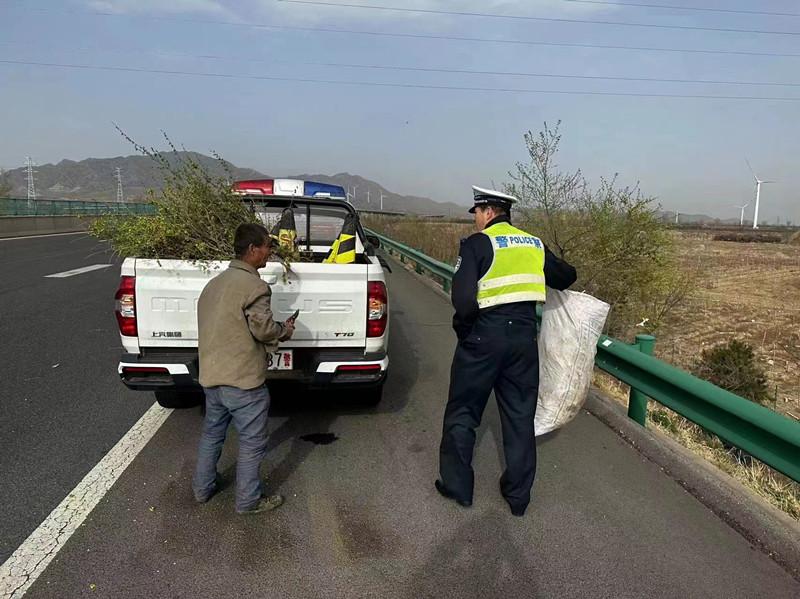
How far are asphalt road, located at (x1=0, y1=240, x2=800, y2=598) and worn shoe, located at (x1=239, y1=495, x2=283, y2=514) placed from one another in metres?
0.05

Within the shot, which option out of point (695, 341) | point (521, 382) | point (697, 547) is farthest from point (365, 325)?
point (695, 341)

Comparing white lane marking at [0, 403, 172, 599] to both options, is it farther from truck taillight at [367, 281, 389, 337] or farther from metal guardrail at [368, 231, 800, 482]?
metal guardrail at [368, 231, 800, 482]

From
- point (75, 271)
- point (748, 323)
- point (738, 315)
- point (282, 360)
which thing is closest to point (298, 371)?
point (282, 360)

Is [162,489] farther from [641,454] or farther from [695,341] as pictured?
[695,341]

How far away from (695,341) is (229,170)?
10310 millimetres

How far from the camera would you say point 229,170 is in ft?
16.2

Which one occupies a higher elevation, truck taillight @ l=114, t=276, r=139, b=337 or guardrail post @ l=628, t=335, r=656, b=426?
truck taillight @ l=114, t=276, r=139, b=337

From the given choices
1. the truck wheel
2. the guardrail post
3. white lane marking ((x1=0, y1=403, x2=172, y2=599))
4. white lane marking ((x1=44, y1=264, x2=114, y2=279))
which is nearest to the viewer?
white lane marking ((x1=0, y1=403, x2=172, y2=599))

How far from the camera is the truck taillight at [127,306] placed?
3.77 meters

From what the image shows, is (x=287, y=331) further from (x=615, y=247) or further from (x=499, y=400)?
(x=615, y=247)

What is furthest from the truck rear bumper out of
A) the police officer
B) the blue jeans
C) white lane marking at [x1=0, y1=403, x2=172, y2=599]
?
the police officer

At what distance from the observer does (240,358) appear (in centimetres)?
302

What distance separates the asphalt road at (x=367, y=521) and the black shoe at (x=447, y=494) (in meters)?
0.06

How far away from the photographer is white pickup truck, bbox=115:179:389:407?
12.4 ft
